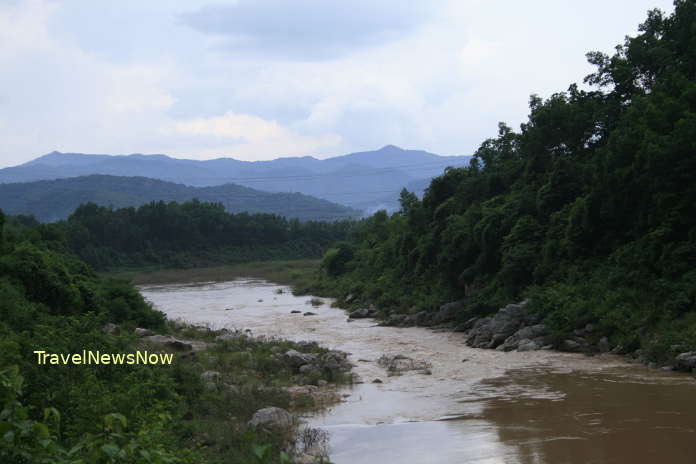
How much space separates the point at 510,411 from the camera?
13.1 metres

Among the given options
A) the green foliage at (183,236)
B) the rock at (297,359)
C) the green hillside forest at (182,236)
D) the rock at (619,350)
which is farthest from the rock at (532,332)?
the green foliage at (183,236)

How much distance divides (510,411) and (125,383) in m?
7.18

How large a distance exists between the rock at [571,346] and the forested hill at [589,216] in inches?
19.9

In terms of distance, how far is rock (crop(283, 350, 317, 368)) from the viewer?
18.2m

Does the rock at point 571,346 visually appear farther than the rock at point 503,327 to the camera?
No

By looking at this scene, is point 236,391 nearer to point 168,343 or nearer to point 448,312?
point 168,343

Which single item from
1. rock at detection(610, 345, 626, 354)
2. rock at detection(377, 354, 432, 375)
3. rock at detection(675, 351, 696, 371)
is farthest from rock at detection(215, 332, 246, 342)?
rock at detection(675, 351, 696, 371)

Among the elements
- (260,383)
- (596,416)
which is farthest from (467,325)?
(596,416)

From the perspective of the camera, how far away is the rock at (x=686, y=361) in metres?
15.5

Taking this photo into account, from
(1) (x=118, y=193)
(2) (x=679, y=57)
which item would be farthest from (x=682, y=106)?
(1) (x=118, y=193)

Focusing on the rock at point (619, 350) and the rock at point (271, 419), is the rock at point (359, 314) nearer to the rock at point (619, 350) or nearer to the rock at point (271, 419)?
the rock at point (619, 350)

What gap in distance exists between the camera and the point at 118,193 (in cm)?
18950

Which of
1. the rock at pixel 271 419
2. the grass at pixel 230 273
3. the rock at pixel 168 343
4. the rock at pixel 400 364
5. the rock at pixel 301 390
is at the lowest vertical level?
the grass at pixel 230 273

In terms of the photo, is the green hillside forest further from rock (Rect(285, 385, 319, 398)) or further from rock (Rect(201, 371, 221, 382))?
rock (Rect(201, 371, 221, 382))
